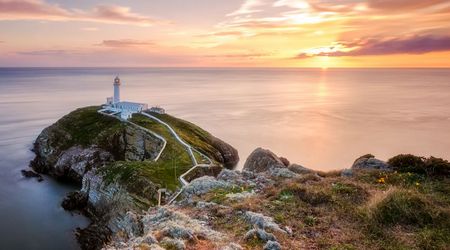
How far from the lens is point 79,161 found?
174ft

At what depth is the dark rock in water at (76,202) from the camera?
40.8 metres

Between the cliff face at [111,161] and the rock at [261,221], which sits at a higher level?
the rock at [261,221]

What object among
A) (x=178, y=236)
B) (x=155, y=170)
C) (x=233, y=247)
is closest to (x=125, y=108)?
(x=155, y=170)

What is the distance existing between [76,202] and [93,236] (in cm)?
881

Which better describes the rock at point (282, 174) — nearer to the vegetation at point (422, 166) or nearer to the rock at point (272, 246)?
the vegetation at point (422, 166)

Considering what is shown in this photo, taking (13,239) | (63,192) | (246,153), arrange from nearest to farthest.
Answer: (13,239) < (63,192) < (246,153)

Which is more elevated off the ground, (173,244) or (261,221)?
(261,221)

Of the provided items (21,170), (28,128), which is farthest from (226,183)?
(28,128)

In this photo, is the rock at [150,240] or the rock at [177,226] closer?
the rock at [150,240]

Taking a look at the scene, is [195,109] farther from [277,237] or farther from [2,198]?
[277,237]

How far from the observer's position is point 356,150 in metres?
73.2

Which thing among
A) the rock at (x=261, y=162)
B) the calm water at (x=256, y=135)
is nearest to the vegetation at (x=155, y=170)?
the calm water at (x=256, y=135)

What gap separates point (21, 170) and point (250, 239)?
175 ft

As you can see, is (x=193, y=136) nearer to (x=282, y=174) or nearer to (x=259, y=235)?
(x=282, y=174)
